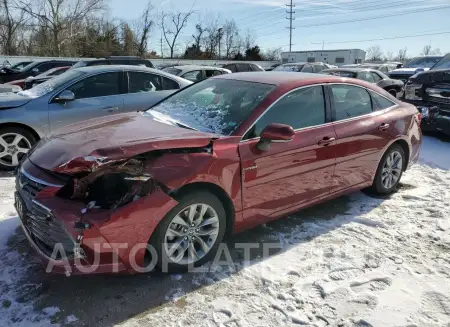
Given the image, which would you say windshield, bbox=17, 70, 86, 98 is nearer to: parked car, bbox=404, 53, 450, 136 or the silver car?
the silver car

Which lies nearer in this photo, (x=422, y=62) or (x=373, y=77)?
(x=373, y=77)

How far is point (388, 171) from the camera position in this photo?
480 centimetres

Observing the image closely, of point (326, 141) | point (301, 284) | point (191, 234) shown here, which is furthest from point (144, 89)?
point (301, 284)

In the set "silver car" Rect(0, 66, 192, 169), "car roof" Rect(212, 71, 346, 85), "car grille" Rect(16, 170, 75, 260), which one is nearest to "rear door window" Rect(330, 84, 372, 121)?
"car roof" Rect(212, 71, 346, 85)

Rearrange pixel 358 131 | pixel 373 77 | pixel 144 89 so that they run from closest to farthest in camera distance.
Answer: pixel 358 131
pixel 144 89
pixel 373 77

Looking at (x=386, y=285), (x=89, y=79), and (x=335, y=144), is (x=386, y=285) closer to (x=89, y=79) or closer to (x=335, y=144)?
(x=335, y=144)

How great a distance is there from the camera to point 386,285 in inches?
119

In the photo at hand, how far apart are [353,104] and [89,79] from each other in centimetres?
417

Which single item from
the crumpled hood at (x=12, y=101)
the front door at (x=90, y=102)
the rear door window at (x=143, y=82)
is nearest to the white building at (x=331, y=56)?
the rear door window at (x=143, y=82)

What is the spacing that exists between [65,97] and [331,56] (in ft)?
156

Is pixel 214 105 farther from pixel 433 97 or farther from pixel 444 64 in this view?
pixel 444 64

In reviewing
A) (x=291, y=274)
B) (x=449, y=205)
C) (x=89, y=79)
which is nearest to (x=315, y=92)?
(x=291, y=274)

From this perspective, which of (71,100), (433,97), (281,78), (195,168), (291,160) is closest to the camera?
(195,168)

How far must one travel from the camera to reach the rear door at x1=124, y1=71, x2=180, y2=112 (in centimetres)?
650
